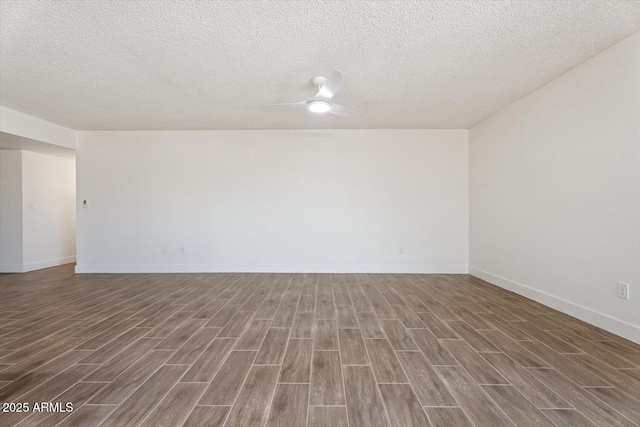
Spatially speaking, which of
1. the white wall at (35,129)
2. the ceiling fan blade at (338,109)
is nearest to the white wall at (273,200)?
the white wall at (35,129)

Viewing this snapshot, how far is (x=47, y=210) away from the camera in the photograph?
5352 mm

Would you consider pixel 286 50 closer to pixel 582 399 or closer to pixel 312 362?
pixel 312 362

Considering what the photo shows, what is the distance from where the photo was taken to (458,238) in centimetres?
477

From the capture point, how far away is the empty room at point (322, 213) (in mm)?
1636

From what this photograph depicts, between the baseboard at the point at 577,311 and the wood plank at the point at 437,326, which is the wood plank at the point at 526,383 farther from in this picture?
the baseboard at the point at 577,311

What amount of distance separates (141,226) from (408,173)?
16.2ft

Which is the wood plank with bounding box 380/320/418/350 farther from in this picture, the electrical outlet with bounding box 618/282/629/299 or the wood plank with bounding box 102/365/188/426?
the electrical outlet with bounding box 618/282/629/299

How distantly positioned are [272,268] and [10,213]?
16.1 feet

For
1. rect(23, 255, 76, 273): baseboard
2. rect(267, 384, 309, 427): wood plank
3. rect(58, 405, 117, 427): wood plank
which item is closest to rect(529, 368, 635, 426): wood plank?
rect(267, 384, 309, 427): wood plank

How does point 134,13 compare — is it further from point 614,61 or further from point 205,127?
point 614,61

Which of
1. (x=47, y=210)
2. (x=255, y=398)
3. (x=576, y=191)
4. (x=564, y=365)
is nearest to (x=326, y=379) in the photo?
(x=255, y=398)

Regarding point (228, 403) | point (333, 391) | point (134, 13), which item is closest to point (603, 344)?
point (333, 391)

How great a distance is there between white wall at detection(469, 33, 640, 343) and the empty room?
0.07ft

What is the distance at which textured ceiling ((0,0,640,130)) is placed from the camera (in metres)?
1.93
